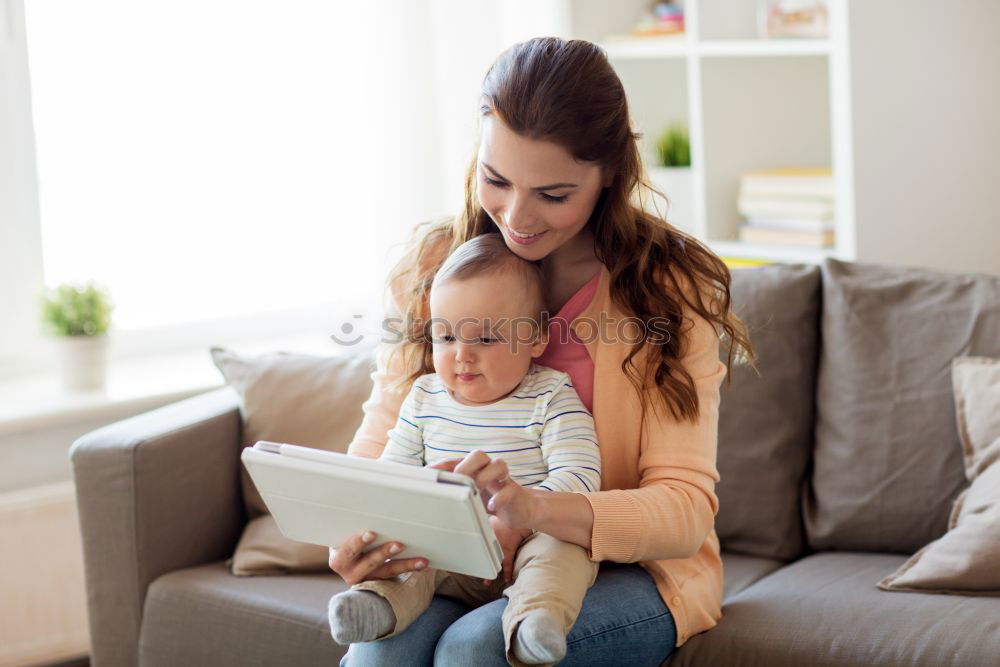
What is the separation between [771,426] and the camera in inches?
84.6

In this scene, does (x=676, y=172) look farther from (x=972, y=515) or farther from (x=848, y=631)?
(x=848, y=631)

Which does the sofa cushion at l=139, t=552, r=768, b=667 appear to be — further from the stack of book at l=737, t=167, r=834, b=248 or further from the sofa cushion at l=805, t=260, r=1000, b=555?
the stack of book at l=737, t=167, r=834, b=248

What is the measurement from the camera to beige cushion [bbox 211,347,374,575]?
2.25m

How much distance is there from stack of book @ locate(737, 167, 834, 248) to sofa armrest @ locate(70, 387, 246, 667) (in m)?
1.33

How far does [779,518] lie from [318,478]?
41.2 inches

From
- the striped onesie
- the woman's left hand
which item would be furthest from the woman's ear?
the woman's left hand

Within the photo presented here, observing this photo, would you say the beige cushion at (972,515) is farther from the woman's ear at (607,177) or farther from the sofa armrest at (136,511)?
the sofa armrest at (136,511)

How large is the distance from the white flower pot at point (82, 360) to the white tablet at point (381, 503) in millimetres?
1362

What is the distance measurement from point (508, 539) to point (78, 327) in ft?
5.09

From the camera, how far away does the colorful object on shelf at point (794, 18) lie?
258 centimetres

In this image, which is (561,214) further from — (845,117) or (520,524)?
(845,117)

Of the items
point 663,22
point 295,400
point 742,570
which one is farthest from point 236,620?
point 663,22

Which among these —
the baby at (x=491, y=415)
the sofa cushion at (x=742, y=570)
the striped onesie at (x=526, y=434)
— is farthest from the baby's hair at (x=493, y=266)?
the sofa cushion at (x=742, y=570)

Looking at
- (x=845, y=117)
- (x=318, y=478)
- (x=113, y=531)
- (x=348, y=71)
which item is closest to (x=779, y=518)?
(x=845, y=117)
